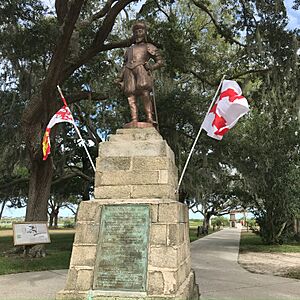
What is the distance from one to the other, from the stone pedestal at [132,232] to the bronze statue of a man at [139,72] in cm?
64

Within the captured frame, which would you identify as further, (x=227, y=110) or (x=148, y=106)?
(x=148, y=106)

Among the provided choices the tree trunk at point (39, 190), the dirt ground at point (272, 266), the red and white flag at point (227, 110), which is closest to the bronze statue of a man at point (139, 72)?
the red and white flag at point (227, 110)

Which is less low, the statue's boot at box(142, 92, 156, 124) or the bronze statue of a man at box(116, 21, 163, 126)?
the bronze statue of a man at box(116, 21, 163, 126)

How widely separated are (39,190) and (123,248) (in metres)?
7.99

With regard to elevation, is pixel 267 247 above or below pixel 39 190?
below

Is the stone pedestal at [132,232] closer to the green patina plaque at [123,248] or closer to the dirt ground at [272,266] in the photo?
the green patina plaque at [123,248]

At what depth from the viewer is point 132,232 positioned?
4688 mm

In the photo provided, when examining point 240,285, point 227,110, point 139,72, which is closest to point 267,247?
point 240,285

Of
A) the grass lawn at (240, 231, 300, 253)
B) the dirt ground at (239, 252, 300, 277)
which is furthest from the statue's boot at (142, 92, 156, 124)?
the grass lawn at (240, 231, 300, 253)

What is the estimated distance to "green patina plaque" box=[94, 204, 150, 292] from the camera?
4371 millimetres

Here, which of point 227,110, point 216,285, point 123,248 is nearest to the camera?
point 123,248

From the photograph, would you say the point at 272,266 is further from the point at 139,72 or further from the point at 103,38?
the point at 103,38

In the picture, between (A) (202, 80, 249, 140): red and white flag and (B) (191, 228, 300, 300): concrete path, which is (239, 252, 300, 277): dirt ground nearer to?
(B) (191, 228, 300, 300): concrete path

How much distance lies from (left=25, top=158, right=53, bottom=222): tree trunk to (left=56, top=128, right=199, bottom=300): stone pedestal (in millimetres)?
7013
